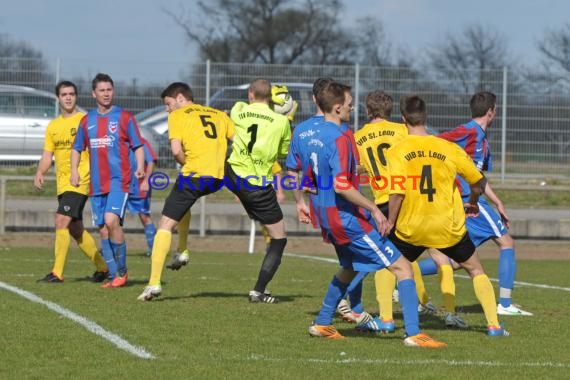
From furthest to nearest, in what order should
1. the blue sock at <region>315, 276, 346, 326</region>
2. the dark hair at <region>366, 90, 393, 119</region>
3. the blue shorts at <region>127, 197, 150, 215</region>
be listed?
the blue shorts at <region>127, 197, 150, 215</region> → the dark hair at <region>366, 90, 393, 119</region> → the blue sock at <region>315, 276, 346, 326</region>

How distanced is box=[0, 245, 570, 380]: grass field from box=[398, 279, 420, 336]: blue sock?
0.18 metres

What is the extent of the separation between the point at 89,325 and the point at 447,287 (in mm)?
3005

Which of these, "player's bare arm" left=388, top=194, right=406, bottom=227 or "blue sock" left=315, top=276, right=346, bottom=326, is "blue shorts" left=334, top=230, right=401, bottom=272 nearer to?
"player's bare arm" left=388, top=194, right=406, bottom=227

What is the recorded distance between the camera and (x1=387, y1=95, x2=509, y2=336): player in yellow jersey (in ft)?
29.0

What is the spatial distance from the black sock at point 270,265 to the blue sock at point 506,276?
6.71 feet

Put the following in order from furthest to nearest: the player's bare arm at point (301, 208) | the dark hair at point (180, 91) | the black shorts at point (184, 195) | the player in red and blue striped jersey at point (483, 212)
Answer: the dark hair at point (180, 91) → the black shorts at point (184, 195) → the player in red and blue striped jersey at point (483, 212) → the player's bare arm at point (301, 208)

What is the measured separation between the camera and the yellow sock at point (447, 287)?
10320 mm

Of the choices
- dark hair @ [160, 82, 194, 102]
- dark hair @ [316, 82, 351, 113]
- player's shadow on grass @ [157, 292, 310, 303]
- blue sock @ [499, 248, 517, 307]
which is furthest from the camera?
dark hair @ [160, 82, 194, 102]

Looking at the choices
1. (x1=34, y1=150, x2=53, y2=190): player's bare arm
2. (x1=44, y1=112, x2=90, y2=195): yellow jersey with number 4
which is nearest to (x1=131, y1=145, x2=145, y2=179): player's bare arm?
(x1=44, y1=112, x2=90, y2=195): yellow jersey with number 4

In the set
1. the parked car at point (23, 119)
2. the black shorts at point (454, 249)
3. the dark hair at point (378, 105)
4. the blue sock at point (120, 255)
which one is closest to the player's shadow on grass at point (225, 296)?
the blue sock at point (120, 255)

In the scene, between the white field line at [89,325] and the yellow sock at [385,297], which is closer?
the white field line at [89,325]

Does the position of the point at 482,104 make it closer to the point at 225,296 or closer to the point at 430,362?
the point at 225,296

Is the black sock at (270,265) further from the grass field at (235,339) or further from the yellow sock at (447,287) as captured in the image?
the yellow sock at (447,287)

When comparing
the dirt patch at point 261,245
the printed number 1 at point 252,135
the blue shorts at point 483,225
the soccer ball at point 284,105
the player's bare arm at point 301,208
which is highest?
the soccer ball at point 284,105
